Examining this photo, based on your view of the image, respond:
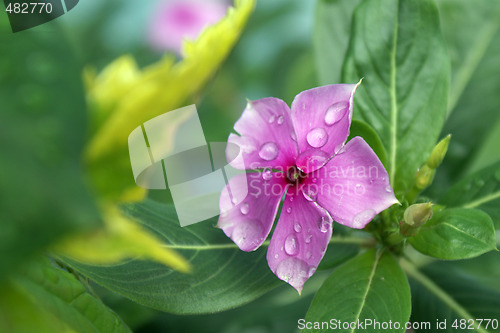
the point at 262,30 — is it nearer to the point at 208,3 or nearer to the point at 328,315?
the point at 208,3

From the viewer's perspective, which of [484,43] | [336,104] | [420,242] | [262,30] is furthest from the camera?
[262,30]

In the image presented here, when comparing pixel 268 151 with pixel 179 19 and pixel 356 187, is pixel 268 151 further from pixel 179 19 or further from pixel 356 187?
pixel 179 19

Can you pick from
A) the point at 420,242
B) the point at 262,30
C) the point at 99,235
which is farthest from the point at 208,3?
the point at 99,235

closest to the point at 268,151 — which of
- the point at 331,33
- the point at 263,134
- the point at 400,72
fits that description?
the point at 263,134

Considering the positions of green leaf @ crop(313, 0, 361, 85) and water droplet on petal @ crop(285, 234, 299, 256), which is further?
green leaf @ crop(313, 0, 361, 85)

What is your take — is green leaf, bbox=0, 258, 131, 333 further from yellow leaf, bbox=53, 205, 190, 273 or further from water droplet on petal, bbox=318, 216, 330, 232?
water droplet on petal, bbox=318, 216, 330, 232

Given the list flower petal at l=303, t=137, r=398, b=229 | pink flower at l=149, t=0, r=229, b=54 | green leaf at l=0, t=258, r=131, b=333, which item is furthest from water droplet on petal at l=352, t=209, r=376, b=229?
pink flower at l=149, t=0, r=229, b=54

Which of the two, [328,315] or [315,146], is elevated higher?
[315,146]
